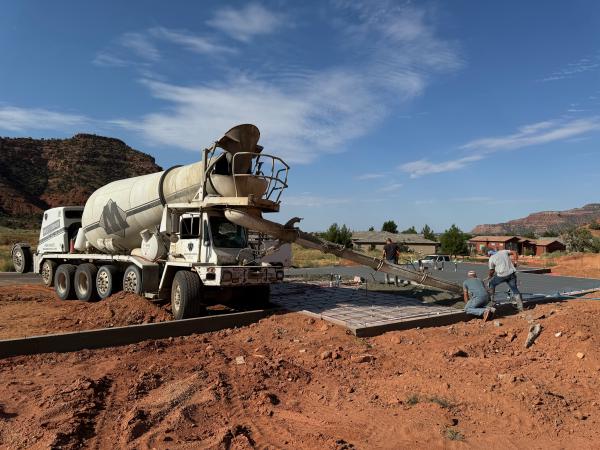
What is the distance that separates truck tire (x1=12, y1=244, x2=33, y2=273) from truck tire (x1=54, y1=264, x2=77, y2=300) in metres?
4.97

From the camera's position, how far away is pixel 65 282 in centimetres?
1307

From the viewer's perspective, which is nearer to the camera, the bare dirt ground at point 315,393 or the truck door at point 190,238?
the bare dirt ground at point 315,393

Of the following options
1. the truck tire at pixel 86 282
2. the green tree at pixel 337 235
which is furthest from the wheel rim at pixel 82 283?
the green tree at pixel 337 235

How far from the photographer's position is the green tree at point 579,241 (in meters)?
45.9

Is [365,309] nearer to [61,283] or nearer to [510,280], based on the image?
Answer: [510,280]

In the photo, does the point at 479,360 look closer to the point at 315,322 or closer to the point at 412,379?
the point at 412,379

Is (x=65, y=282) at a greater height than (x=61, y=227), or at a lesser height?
lesser

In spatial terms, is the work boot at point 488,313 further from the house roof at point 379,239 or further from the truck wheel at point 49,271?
the house roof at point 379,239

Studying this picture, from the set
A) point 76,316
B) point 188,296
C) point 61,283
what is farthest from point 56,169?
point 188,296

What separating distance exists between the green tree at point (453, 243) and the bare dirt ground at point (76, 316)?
5931cm

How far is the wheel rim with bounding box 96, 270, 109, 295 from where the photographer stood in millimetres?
11586

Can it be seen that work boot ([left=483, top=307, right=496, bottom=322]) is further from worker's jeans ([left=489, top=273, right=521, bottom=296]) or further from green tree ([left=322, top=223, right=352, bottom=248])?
green tree ([left=322, top=223, right=352, bottom=248])

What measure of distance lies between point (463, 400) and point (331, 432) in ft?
6.02

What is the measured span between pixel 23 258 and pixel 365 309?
14.3 metres
